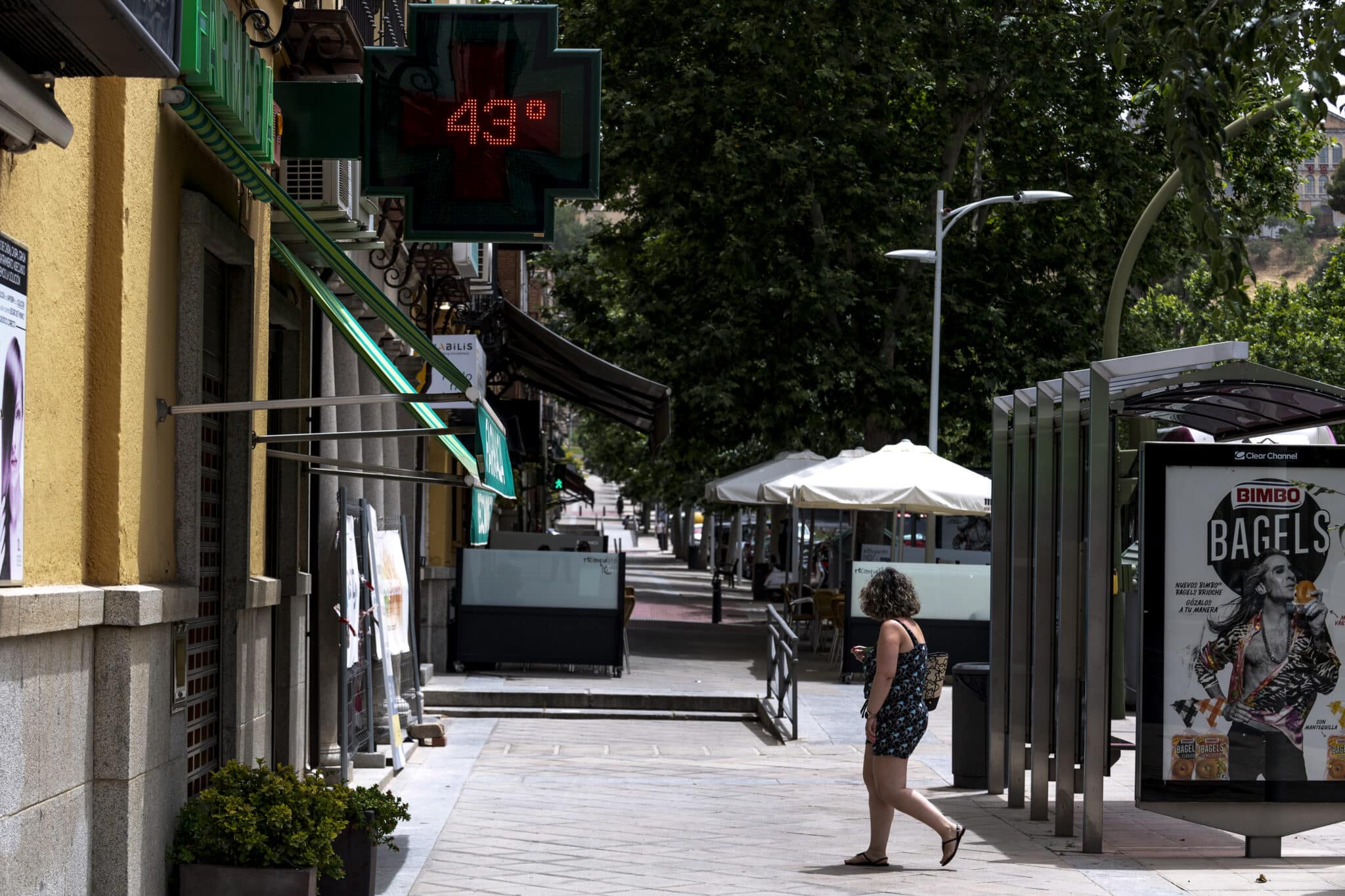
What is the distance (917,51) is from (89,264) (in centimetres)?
2413

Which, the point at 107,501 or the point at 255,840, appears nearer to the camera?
the point at 107,501

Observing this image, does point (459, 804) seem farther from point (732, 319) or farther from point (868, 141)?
point (868, 141)

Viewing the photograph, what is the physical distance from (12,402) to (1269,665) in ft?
22.3

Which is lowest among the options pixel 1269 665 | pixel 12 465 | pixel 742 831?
pixel 742 831

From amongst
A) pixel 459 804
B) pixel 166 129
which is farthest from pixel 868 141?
pixel 166 129

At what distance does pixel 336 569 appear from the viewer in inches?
459

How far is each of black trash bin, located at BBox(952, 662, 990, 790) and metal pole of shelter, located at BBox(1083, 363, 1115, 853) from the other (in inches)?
98.0

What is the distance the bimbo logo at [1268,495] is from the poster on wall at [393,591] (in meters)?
5.81

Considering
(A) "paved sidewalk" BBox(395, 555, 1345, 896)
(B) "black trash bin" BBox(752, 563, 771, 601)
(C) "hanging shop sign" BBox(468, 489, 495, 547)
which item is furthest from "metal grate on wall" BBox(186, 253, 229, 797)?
(B) "black trash bin" BBox(752, 563, 771, 601)

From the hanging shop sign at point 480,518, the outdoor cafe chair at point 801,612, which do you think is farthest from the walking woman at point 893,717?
the outdoor cafe chair at point 801,612

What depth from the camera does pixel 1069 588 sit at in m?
9.98

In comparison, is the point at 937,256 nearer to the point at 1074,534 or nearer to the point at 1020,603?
the point at 1020,603

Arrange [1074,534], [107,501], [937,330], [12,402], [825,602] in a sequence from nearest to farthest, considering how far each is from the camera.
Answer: [12,402] → [107,501] → [1074,534] → [825,602] → [937,330]

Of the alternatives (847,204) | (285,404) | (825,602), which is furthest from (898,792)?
(847,204)
